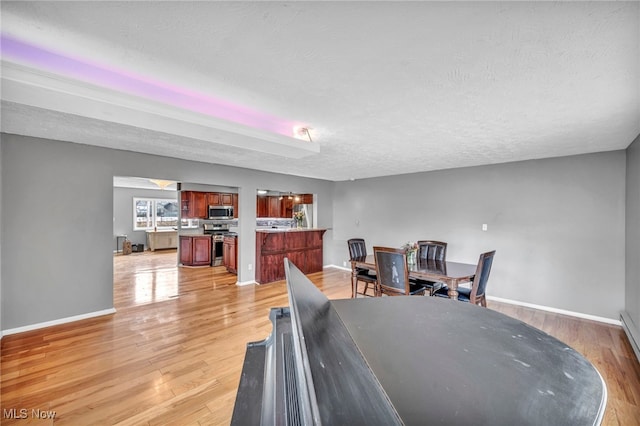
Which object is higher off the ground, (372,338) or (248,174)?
(248,174)

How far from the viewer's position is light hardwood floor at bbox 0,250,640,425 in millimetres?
1826

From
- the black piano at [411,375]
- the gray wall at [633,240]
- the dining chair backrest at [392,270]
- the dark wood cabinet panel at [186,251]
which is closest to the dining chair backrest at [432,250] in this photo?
the dining chair backrest at [392,270]

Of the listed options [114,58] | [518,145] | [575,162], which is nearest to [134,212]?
[114,58]

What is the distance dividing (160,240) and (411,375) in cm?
1019

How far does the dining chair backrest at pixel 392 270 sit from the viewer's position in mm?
2961

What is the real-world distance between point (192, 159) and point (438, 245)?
4.09 metres

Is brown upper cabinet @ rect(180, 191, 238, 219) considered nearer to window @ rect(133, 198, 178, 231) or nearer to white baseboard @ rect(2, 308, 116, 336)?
window @ rect(133, 198, 178, 231)

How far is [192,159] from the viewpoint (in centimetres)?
415

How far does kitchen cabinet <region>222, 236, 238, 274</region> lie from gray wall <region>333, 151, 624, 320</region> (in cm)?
370

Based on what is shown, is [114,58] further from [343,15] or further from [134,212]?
[134,212]

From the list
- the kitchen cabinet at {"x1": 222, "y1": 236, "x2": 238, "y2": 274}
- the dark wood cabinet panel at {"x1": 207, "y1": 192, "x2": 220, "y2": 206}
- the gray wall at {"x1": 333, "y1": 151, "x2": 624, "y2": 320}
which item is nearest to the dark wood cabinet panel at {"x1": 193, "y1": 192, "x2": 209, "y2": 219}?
the dark wood cabinet panel at {"x1": 207, "y1": 192, "x2": 220, "y2": 206}

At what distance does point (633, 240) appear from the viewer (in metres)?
2.99

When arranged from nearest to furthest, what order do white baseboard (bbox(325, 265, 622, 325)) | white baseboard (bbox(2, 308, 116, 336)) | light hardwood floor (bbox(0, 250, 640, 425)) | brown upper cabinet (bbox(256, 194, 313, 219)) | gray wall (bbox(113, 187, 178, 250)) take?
light hardwood floor (bbox(0, 250, 640, 425)) < white baseboard (bbox(2, 308, 116, 336)) < white baseboard (bbox(325, 265, 622, 325)) < brown upper cabinet (bbox(256, 194, 313, 219)) < gray wall (bbox(113, 187, 178, 250))

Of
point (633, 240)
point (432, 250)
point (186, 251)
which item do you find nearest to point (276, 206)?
point (186, 251)
